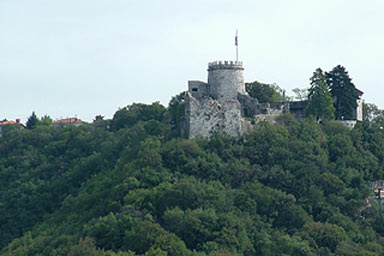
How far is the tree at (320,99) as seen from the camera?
77062 millimetres

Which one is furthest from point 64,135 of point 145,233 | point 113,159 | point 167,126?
point 145,233

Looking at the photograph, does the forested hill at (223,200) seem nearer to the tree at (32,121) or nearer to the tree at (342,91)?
the tree at (342,91)

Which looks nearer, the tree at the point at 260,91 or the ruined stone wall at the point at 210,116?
the ruined stone wall at the point at 210,116

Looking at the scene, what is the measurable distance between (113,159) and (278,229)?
1082 inches

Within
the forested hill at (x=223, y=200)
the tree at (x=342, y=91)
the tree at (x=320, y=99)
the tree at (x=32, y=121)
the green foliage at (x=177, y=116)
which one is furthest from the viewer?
the tree at (x=32, y=121)

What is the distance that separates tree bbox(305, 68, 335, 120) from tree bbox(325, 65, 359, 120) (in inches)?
93.7

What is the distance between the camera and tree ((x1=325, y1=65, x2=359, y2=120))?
79688mm

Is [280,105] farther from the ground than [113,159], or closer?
farther from the ground

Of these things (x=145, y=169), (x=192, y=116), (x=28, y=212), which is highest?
(x=192, y=116)

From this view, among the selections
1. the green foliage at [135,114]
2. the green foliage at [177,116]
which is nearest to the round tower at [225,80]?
the green foliage at [177,116]

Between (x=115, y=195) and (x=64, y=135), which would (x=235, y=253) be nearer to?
(x=115, y=195)

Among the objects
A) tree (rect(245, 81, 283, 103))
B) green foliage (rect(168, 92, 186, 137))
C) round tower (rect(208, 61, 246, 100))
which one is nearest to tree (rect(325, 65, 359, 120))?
tree (rect(245, 81, 283, 103))

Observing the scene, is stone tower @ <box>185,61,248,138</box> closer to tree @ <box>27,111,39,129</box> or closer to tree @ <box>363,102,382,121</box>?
tree @ <box>363,102,382,121</box>

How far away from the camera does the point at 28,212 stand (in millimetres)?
85688
